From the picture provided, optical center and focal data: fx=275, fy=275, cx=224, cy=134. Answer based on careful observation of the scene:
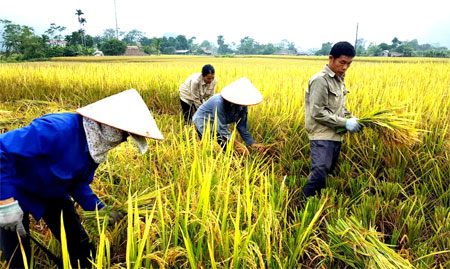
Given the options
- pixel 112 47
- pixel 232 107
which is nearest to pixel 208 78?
pixel 232 107

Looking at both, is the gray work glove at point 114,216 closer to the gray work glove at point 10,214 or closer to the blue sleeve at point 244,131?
the gray work glove at point 10,214

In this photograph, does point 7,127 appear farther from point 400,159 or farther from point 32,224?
point 400,159

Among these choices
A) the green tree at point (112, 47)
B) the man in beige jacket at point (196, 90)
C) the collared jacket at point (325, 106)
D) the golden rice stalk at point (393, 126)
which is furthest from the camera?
the green tree at point (112, 47)

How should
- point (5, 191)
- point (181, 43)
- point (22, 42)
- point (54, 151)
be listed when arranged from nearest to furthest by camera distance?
1. point (5, 191)
2. point (54, 151)
3. point (22, 42)
4. point (181, 43)

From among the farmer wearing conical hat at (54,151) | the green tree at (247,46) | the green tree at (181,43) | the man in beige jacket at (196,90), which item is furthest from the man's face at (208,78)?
the green tree at (247,46)

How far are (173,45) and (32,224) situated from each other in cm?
6799

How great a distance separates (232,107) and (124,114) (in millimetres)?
1486

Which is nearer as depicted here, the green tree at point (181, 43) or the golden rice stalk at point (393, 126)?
the golden rice stalk at point (393, 126)

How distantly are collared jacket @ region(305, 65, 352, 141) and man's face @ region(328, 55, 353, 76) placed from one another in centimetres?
3

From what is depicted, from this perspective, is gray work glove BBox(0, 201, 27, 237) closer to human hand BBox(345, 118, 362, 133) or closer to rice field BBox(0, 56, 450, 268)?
rice field BBox(0, 56, 450, 268)

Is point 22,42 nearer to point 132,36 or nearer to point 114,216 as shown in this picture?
point 114,216

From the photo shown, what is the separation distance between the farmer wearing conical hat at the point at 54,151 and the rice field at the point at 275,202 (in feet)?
0.81

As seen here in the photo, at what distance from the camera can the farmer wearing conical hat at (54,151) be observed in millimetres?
1132

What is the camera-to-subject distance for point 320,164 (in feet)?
6.93
